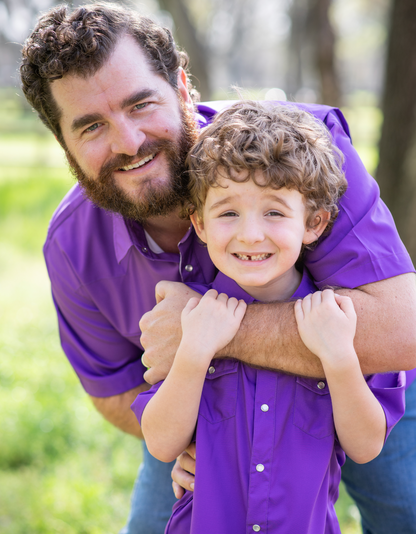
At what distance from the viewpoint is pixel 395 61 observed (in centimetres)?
401

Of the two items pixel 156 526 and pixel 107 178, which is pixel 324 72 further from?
pixel 156 526

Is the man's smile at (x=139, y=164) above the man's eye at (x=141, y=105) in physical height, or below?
below

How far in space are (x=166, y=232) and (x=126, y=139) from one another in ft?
1.62

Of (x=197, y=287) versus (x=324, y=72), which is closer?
(x=197, y=287)

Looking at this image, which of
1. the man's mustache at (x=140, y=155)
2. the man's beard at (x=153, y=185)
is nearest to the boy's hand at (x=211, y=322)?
the man's beard at (x=153, y=185)

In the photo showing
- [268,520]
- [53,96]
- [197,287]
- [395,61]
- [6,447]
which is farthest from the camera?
[395,61]

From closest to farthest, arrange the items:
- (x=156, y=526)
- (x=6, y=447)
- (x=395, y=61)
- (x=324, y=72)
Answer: (x=156, y=526) < (x=6, y=447) < (x=395, y=61) < (x=324, y=72)

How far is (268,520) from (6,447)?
2.70m

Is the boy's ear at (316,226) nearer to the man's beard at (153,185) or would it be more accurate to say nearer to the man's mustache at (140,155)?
the man's beard at (153,185)

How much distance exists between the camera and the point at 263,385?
1.79 metres

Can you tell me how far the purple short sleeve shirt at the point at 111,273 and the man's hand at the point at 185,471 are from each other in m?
0.69

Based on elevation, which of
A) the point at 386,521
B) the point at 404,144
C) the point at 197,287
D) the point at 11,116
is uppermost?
the point at 197,287

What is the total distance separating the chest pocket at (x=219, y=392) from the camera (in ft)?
5.93

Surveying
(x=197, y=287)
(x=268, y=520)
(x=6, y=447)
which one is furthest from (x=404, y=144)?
(x=6, y=447)
